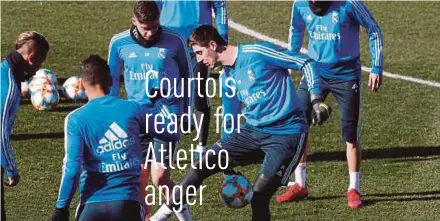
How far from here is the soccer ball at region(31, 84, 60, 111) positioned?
1745cm

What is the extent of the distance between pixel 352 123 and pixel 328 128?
3.17 m

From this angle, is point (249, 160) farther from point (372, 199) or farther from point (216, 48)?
point (372, 199)

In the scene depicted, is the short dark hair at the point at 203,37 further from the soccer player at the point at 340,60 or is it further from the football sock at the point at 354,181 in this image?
the football sock at the point at 354,181

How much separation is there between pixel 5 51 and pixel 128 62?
877 centimetres

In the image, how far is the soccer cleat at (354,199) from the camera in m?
13.6

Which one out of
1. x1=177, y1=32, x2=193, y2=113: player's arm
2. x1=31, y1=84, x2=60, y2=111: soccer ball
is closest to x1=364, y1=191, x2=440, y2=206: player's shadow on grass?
x1=177, y1=32, x2=193, y2=113: player's arm

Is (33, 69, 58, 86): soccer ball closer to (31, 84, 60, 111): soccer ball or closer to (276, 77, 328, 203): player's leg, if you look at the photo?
(31, 84, 60, 111): soccer ball

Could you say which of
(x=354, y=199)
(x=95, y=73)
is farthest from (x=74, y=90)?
(x=95, y=73)

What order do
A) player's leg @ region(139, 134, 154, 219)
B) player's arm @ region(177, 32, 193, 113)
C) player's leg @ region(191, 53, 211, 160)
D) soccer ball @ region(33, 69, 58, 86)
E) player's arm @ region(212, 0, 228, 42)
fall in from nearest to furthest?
player's leg @ region(139, 134, 154, 219), player's arm @ region(177, 32, 193, 113), player's arm @ region(212, 0, 228, 42), player's leg @ region(191, 53, 211, 160), soccer ball @ region(33, 69, 58, 86)

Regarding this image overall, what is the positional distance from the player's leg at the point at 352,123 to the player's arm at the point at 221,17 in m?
2.21

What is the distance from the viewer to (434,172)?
14922 millimetres

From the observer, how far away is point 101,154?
9.72 metres

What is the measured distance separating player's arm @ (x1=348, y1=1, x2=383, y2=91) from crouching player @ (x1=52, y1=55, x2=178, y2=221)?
4.39 meters

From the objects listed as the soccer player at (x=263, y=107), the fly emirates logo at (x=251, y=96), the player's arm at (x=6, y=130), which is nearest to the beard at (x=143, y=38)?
the soccer player at (x=263, y=107)
